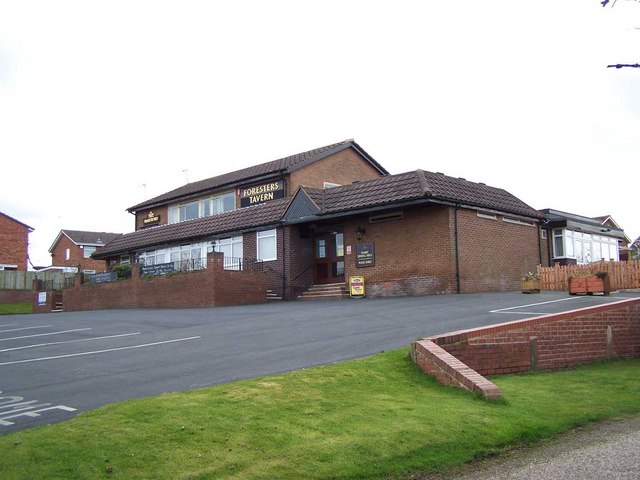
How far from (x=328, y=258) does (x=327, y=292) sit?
2.10 meters

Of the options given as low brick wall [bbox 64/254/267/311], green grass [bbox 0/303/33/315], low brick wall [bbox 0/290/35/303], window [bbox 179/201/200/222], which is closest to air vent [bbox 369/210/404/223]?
low brick wall [bbox 64/254/267/311]

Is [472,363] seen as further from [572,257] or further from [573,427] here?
[572,257]

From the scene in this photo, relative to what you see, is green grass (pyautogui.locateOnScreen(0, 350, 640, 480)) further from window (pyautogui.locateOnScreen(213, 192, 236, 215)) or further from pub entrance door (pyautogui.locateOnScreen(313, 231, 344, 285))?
window (pyautogui.locateOnScreen(213, 192, 236, 215))

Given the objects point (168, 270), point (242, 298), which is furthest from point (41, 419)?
point (168, 270)

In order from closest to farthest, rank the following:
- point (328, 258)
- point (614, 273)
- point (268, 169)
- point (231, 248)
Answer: point (614, 273), point (328, 258), point (231, 248), point (268, 169)

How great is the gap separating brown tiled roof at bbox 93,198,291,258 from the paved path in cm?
2156

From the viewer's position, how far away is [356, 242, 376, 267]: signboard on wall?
25.4 metres

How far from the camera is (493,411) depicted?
7930 mm

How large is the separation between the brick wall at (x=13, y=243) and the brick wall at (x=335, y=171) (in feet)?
103

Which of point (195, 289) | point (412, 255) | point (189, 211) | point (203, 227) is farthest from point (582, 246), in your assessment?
point (189, 211)

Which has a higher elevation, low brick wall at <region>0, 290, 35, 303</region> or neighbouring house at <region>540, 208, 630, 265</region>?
neighbouring house at <region>540, 208, 630, 265</region>

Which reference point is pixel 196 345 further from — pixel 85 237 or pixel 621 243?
pixel 85 237

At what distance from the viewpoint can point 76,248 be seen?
70.6 m

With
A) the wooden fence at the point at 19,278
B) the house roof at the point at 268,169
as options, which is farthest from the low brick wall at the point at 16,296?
the house roof at the point at 268,169
